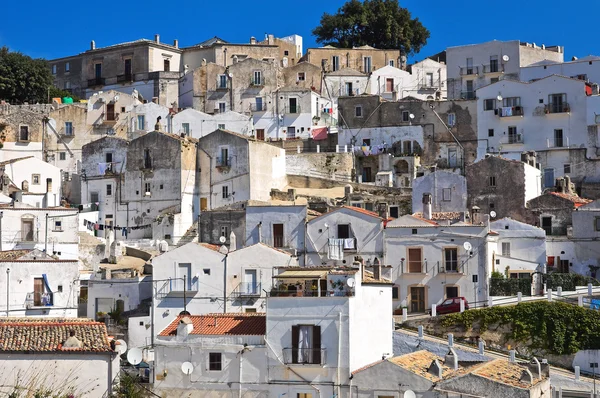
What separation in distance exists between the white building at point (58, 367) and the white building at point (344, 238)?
20912mm

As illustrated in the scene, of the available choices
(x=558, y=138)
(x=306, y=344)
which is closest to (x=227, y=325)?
(x=306, y=344)

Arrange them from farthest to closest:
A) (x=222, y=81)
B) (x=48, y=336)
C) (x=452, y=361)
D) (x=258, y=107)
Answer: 1. (x=222, y=81)
2. (x=258, y=107)
3. (x=452, y=361)
4. (x=48, y=336)

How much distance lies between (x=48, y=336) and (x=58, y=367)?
1.43 metres

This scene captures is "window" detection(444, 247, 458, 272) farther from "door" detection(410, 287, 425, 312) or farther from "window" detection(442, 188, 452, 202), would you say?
"window" detection(442, 188, 452, 202)

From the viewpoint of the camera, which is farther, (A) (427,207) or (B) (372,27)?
(B) (372,27)

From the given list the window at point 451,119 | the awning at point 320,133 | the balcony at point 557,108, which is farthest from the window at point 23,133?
the balcony at point 557,108

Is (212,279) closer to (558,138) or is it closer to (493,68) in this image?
(558,138)

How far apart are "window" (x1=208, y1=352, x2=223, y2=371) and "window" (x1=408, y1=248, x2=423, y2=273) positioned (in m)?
16.5

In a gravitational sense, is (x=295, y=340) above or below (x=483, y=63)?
below

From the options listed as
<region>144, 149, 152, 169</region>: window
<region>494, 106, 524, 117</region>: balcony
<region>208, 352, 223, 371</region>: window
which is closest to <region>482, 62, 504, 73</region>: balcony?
<region>494, 106, 524, 117</region>: balcony

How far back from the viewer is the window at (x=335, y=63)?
8788 cm

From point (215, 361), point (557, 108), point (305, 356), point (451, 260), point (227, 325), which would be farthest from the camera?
point (557, 108)

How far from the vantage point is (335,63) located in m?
88.1

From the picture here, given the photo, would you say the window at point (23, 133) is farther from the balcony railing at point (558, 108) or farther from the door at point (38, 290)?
the balcony railing at point (558, 108)
